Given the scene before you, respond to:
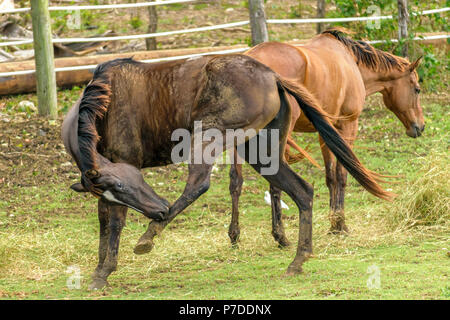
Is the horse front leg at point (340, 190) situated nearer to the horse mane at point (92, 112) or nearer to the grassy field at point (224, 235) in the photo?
the grassy field at point (224, 235)

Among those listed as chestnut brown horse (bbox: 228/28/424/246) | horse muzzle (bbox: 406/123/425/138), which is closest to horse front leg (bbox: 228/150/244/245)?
chestnut brown horse (bbox: 228/28/424/246)

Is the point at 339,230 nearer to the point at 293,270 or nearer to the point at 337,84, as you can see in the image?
the point at 337,84

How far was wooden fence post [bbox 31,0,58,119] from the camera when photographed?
9383 millimetres

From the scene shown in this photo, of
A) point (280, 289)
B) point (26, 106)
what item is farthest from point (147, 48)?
point (280, 289)

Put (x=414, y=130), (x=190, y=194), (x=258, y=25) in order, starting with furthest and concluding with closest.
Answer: (x=258, y=25) < (x=414, y=130) < (x=190, y=194)

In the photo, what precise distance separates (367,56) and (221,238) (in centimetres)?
258

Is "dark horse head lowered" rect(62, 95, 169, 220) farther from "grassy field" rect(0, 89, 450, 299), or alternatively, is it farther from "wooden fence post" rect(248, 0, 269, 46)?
"wooden fence post" rect(248, 0, 269, 46)

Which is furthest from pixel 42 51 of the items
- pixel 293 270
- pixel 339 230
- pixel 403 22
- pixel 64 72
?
pixel 293 270

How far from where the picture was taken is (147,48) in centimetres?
1269

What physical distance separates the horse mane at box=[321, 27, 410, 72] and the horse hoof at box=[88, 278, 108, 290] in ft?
12.3

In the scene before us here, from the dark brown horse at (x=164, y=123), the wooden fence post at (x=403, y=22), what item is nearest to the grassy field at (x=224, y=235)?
the dark brown horse at (x=164, y=123)

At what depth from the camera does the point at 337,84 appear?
22.7ft

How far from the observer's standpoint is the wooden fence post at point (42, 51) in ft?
30.8

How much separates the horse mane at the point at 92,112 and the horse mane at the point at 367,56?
2.89 m
